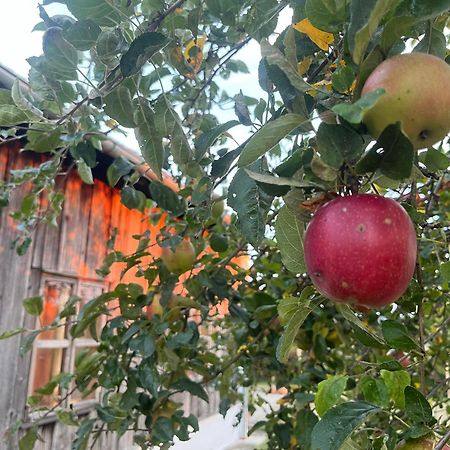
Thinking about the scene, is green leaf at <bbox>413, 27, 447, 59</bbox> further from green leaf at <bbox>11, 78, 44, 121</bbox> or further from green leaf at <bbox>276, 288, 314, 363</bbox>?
green leaf at <bbox>11, 78, 44, 121</bbox>

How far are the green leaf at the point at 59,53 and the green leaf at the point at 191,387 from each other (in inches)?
42.3

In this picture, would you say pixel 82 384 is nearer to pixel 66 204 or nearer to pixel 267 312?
pixel 267 312

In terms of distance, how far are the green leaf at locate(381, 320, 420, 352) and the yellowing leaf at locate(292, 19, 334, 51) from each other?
17.6 inches

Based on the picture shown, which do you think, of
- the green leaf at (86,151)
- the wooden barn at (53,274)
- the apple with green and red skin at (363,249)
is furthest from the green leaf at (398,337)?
the wooden barn at (53,274)

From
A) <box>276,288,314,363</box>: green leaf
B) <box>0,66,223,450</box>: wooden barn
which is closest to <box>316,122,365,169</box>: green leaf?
<box>276,288,314,363</box>: green leaf

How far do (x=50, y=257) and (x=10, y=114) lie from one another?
2262 millimetres

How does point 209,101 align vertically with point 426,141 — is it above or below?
above

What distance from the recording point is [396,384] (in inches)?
32.2

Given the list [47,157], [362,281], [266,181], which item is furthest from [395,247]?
[47,157]

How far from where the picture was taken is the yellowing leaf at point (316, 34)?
69 cm

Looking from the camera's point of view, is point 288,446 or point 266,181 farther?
point 288,446

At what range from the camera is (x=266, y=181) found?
22.3 inches

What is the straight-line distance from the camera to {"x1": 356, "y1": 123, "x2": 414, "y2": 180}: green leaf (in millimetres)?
486

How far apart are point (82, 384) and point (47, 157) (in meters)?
1.75
